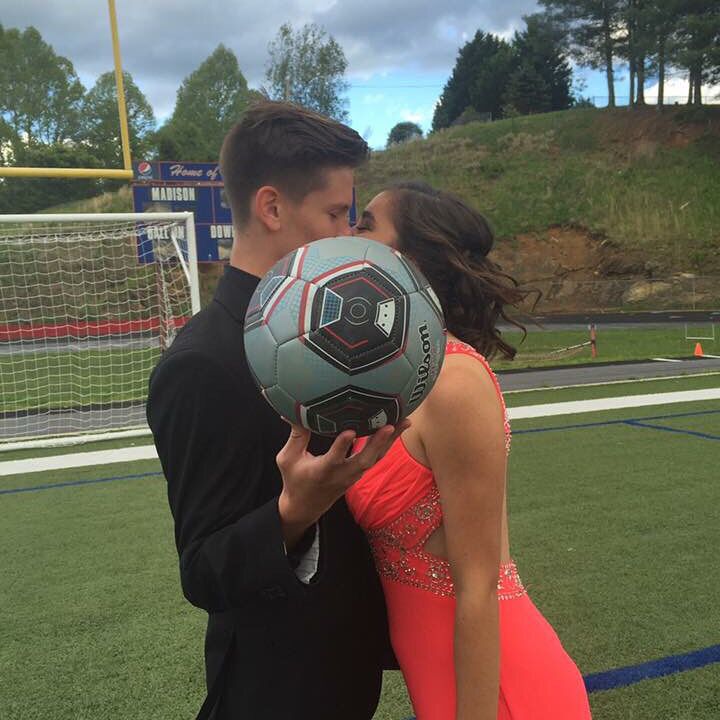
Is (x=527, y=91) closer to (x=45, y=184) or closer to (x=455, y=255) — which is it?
(x=45, y=184)

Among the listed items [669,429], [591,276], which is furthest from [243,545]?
[591,276]

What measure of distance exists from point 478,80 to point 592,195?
2384 cm

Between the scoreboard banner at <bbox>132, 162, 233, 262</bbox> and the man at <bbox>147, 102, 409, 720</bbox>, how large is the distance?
16.3m

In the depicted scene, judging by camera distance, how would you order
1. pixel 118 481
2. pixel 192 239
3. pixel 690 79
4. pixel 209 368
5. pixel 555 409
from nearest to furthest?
pixel 209 368 < pixel 118 481 < pixel 192 239 < pixel 555 409 < pixel 690 79

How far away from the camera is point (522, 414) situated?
8.95 meters

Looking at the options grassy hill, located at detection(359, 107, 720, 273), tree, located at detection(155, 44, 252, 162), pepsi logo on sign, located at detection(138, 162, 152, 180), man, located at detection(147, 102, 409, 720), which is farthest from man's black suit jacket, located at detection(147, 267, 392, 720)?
tree, located at detection(155, 44, 252, 162)

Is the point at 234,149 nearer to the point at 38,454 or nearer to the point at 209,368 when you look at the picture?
the point at 209,368

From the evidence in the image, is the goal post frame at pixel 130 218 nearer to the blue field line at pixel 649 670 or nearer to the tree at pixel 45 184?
the blue field line at pixel 649 670

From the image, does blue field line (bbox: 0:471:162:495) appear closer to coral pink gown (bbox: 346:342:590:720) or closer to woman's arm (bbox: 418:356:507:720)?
coral pink gown (bbox: 346:342:590:720)

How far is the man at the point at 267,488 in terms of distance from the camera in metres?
1.19

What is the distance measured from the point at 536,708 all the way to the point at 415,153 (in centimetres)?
4056

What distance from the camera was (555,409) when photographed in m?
9.19

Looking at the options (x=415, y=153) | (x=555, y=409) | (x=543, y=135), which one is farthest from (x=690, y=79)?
(x=555, y=409)

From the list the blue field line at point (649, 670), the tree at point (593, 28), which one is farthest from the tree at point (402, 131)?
the blue field line at point (649, 670)
